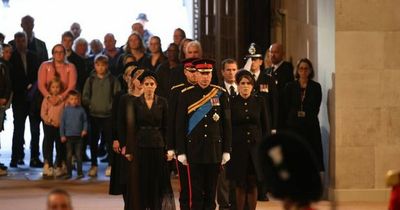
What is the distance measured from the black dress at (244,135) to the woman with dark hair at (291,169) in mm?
6105

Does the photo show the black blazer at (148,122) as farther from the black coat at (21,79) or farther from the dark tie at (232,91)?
the black coat at (21,79)

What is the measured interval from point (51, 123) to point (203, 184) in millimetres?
4751

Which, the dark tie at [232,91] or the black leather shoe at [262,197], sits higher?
the dark tie at [232,91]

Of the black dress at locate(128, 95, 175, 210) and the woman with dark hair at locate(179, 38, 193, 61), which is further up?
the woman with dark hair at locate(179, 38, 193, 61)

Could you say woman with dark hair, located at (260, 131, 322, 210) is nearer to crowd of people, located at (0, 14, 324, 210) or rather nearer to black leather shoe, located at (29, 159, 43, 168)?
crowd of people, located at (0, 14, 324, 210)

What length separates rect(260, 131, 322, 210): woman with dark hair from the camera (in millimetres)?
7082

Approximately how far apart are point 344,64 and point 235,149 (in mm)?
2435

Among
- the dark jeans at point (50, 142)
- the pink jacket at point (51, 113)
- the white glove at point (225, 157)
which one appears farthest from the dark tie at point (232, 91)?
the dark jeans at point (50, 142)

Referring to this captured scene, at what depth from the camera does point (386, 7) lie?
15.1 meters

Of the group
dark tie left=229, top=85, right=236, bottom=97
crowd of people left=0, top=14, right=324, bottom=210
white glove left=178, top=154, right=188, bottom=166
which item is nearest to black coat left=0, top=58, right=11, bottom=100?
crowd of people left=0, top=14, right=324, bottom=210

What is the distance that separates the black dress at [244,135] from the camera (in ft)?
43.6

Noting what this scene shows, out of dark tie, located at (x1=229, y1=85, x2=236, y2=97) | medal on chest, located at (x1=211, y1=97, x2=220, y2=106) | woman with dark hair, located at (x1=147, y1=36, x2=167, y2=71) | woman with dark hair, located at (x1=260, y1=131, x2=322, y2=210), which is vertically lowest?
woman with dark hair, located at (x1=260, y1=131, x2=322, y2=210)

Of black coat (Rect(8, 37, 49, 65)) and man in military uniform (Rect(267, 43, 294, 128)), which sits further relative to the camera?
black coat (Rect(8, 37, 49, 65))

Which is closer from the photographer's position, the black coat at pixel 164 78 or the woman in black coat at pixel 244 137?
the woman in black coat at pixel 244 137
